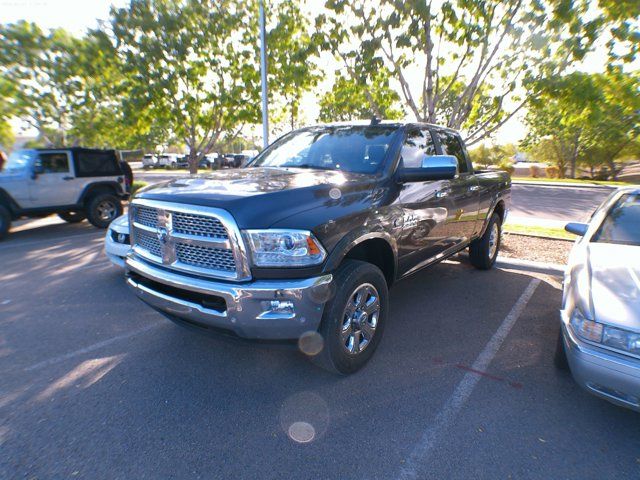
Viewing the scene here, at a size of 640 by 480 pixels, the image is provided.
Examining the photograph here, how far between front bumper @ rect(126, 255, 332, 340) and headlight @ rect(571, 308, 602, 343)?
1.58 meters

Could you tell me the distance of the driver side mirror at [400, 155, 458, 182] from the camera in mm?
3117

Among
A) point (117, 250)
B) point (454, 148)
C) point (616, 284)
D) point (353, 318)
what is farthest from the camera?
point (117, 250)

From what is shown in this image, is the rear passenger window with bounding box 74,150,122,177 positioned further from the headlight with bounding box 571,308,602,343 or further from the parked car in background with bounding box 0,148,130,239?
the headlight with bounding box 571,308,602,343

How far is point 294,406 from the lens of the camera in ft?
Answer: 8.65

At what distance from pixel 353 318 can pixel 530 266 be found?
14.1 feet

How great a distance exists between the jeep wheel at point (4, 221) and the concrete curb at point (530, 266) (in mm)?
9656

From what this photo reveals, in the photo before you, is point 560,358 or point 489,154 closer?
point 560,358

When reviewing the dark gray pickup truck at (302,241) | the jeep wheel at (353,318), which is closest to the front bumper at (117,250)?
the dark gray pickup truck at (302,241)

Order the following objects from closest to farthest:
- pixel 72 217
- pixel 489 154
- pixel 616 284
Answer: pixel 616 284, pixel 72 217, pixel 489 154

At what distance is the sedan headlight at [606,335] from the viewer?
213 centimetres

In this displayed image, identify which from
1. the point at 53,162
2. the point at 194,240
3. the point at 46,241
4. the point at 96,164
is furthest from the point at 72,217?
the point at 194,240

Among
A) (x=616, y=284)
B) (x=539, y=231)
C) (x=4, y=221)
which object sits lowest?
(x=539, y=231)

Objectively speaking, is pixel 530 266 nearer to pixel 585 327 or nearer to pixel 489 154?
pixel 585 327

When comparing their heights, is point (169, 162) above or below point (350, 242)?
above
